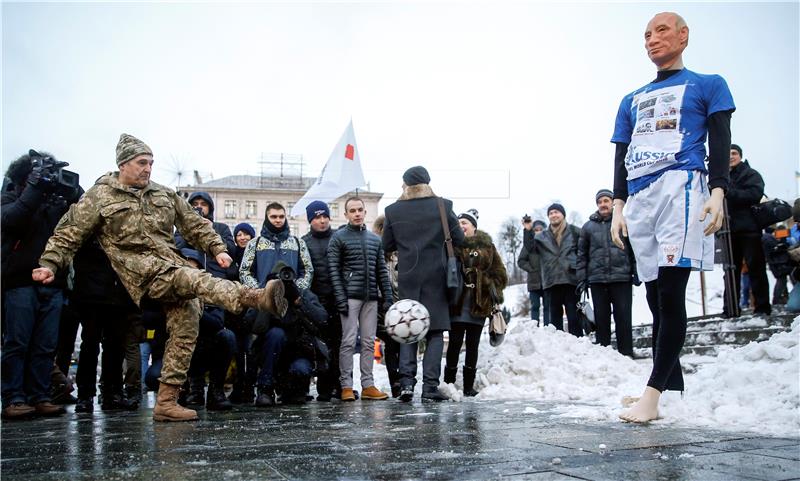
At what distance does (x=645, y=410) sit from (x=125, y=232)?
3.95 metres

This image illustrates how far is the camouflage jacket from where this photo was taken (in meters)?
4.95

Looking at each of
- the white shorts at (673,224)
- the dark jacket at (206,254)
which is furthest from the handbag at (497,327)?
the white shorts at (673,224)

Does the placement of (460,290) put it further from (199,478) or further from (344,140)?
(344,140)

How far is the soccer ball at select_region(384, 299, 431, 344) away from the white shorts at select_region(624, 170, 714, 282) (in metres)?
2.38

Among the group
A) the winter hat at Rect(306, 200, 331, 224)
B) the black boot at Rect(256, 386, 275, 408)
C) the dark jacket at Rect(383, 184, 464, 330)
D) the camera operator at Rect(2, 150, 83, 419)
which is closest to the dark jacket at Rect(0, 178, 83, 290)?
the camera operator at Rect(2, 150, 83, 419)

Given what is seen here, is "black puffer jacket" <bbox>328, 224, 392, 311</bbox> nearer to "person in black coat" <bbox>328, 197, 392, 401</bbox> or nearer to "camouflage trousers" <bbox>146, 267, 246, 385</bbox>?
"person in black coat" <bbox>328, 197, 392, 401</bbox>

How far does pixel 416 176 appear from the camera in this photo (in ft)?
22.3

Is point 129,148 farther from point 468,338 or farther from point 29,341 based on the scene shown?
point 468,338

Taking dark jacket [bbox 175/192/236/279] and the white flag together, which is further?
the white flag

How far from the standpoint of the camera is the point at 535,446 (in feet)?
9.76

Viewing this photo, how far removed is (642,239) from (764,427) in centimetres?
128

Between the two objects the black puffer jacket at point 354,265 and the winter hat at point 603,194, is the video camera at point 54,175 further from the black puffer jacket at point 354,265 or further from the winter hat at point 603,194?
the winter hat at point 603,194

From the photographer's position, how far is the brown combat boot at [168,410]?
469 centimetres

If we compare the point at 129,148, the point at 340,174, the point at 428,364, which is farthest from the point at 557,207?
the point at 340,174
